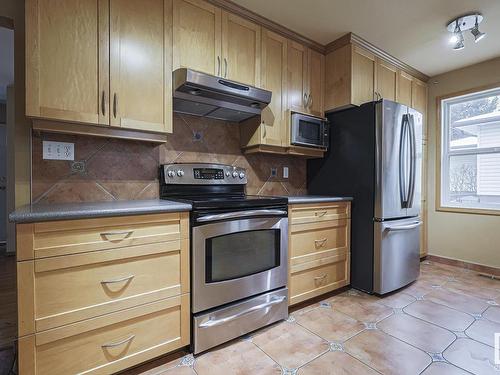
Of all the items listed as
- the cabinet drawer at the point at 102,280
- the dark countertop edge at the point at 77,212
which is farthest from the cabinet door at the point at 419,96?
the cabinet drawer at the point at 102,280

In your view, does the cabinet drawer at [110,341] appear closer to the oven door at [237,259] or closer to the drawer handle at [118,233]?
the oven door at [237,259]

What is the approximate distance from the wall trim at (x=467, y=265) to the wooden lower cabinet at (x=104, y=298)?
3336mm

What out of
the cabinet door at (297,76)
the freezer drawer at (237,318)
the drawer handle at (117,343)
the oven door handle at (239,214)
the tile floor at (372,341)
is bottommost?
the tile floor at (372,341)

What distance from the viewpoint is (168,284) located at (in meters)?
1.44

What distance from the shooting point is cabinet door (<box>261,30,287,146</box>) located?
222 cm

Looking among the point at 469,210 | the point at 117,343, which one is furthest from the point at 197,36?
the point at 469,210

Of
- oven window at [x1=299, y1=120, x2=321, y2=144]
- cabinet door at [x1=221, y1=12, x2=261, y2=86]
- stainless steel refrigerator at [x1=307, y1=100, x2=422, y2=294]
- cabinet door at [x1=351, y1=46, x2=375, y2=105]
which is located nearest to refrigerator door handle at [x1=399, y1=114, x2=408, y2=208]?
stainless steel refrigerator at [x1=307, y1=100, x2=422, y2=294]

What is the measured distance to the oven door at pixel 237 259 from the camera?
152 centimetres

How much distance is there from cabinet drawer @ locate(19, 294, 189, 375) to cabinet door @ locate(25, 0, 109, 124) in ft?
3.55

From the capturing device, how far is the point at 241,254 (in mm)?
1699

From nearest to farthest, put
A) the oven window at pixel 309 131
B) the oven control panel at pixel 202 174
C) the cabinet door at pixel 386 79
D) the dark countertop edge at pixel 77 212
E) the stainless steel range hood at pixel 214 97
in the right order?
the dark countertop edge at pixel 77 212 → the stainless steel range hood at pixel 214 97 → the oven control panel at pixel 202 174 → the oven window at pixel 309 131 → the cabinet door at pixel 386 79

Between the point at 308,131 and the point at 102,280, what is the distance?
2040 mm

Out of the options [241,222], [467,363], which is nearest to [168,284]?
[241,222]

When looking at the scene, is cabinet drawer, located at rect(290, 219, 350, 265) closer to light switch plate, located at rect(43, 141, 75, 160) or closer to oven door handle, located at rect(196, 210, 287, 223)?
oven door handle, located at rect(196, 210, 287, 223)
